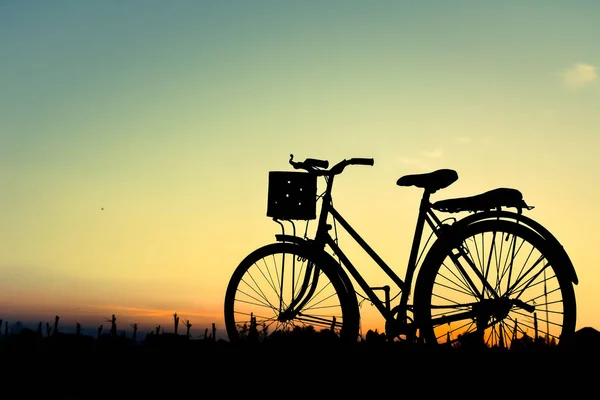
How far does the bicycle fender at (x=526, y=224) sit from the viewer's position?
5883 millimetres

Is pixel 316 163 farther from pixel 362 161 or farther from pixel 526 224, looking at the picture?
pixel 526 224

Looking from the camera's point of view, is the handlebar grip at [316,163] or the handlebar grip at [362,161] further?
the handlebar grip at [316,163]

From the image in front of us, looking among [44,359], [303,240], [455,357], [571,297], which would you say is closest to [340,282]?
[303,240]

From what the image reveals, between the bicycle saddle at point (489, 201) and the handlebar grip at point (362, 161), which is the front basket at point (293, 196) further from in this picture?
the bicycle saddle at point (489, 201)

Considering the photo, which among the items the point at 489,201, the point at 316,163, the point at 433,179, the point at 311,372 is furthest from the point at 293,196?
the point at 311,372

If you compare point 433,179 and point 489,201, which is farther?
point 433,179

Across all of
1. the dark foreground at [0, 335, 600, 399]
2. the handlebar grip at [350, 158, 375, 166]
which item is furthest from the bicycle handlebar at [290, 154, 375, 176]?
the dark foreground at [0, 335, 600, 399]

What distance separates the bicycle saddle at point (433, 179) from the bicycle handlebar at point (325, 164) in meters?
0.42

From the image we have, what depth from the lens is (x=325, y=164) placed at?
21.9 ft

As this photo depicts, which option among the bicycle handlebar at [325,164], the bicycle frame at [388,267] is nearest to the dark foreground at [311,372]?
the bicycle frame at [388,267]

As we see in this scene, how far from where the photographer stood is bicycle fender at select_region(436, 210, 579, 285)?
5883mm

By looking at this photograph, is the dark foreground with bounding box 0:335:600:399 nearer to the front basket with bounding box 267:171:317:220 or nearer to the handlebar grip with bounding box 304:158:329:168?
the front basket with bounding box 267:171:317:220

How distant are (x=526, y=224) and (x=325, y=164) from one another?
1.95 metres

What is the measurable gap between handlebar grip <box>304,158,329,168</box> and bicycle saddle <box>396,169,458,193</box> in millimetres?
780
